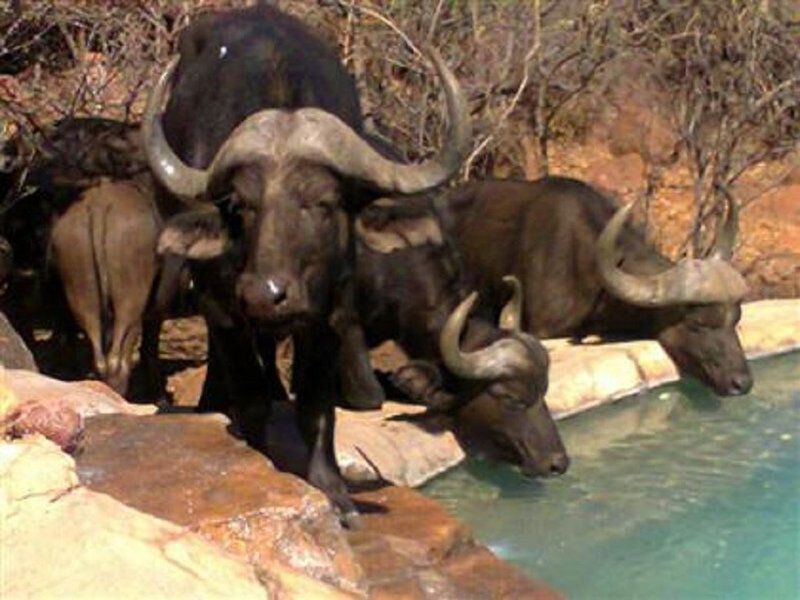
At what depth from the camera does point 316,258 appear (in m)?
5.10

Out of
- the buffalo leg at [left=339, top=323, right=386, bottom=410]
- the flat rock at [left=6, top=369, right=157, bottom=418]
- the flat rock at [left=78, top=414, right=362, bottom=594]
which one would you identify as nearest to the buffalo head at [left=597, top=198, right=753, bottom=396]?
the buffalo leg at [left=339, top=323, right=386, bottom=410]

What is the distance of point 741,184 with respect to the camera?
42.1 feet

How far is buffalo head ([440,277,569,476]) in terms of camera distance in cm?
730

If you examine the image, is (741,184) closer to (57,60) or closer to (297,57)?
(57,60)

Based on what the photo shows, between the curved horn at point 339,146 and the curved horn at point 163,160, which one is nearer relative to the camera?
the curved horn at point 339,146

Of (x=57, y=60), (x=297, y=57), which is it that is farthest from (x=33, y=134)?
(x=297, y=57)

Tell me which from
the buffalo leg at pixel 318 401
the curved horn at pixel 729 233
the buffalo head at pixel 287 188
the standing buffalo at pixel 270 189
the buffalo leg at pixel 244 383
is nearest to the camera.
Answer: the buffalo head at pixel 287 188

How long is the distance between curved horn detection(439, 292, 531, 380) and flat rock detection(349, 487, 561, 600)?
1805 mm

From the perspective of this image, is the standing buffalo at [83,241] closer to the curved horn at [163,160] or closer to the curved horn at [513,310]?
the curved horn at [513,310]

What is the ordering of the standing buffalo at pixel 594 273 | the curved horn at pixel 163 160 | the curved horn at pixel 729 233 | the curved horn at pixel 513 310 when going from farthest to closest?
the curved horn at pixel 729 233 → the standing buffalo at pixel 594 273 → the curved horn at pixel 513 310 → the curved horn at pixel 163 160

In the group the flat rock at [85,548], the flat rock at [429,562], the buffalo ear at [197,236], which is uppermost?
the buffalo ear at [197,236]

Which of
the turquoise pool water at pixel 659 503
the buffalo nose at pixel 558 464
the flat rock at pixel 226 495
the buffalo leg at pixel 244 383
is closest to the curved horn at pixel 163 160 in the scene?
the buffalo leg at pixel 244 383

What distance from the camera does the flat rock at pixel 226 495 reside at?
15.0 feet

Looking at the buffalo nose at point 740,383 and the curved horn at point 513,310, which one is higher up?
the curved horn at point 513,310
